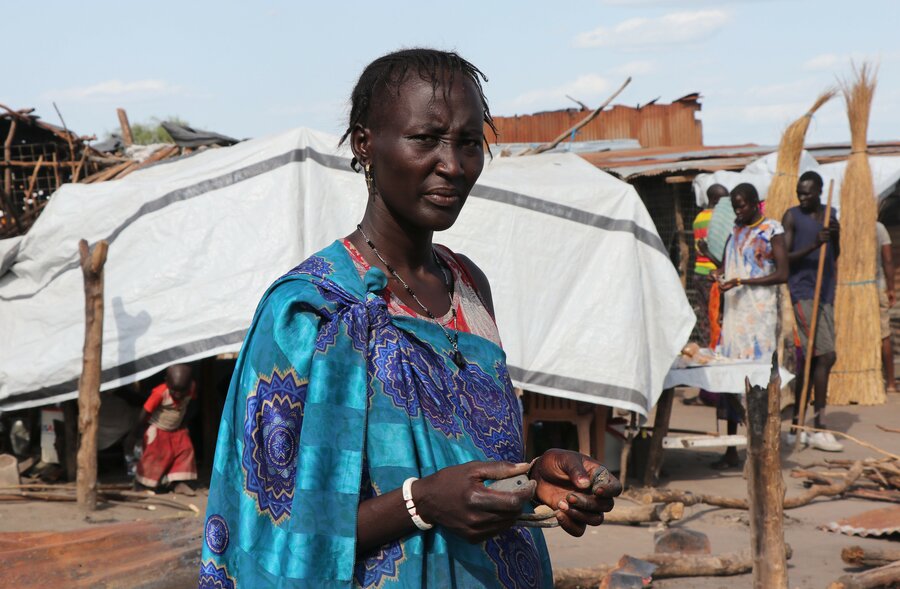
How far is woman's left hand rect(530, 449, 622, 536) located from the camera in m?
1.42

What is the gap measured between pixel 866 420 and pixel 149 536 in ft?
22.4

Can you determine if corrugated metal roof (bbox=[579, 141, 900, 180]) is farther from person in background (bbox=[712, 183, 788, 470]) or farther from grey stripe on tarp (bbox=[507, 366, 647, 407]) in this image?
grey stripe on tarp (bbox=[507, 366, 647, 407])

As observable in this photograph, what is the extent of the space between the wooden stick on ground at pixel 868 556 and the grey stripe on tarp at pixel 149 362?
11.4 ft

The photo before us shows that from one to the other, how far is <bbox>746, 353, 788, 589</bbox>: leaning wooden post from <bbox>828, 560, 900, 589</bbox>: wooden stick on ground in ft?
2.48

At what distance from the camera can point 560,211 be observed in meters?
6.54

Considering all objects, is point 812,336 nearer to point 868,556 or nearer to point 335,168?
point 868,556

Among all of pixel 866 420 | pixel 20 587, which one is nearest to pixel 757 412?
pixel 20 587

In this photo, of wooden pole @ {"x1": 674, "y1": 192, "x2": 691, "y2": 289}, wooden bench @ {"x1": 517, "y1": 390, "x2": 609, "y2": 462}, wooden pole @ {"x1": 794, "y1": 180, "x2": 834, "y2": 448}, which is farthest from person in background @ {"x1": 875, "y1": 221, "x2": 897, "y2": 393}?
wooden bench @ {"x1": 517, "y1": 390, "x2": 609, "y2": 462}

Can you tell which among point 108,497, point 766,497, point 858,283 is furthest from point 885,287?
point 108,497

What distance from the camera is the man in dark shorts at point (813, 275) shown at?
7977 millimetres

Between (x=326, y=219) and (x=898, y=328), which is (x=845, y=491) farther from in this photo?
(x=898, y=328)

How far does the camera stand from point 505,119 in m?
17.2

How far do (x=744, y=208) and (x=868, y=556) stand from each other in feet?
9.82

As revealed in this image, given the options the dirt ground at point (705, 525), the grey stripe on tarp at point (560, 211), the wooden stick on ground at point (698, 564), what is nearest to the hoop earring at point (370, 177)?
the dirt ground at point (705, 525)
